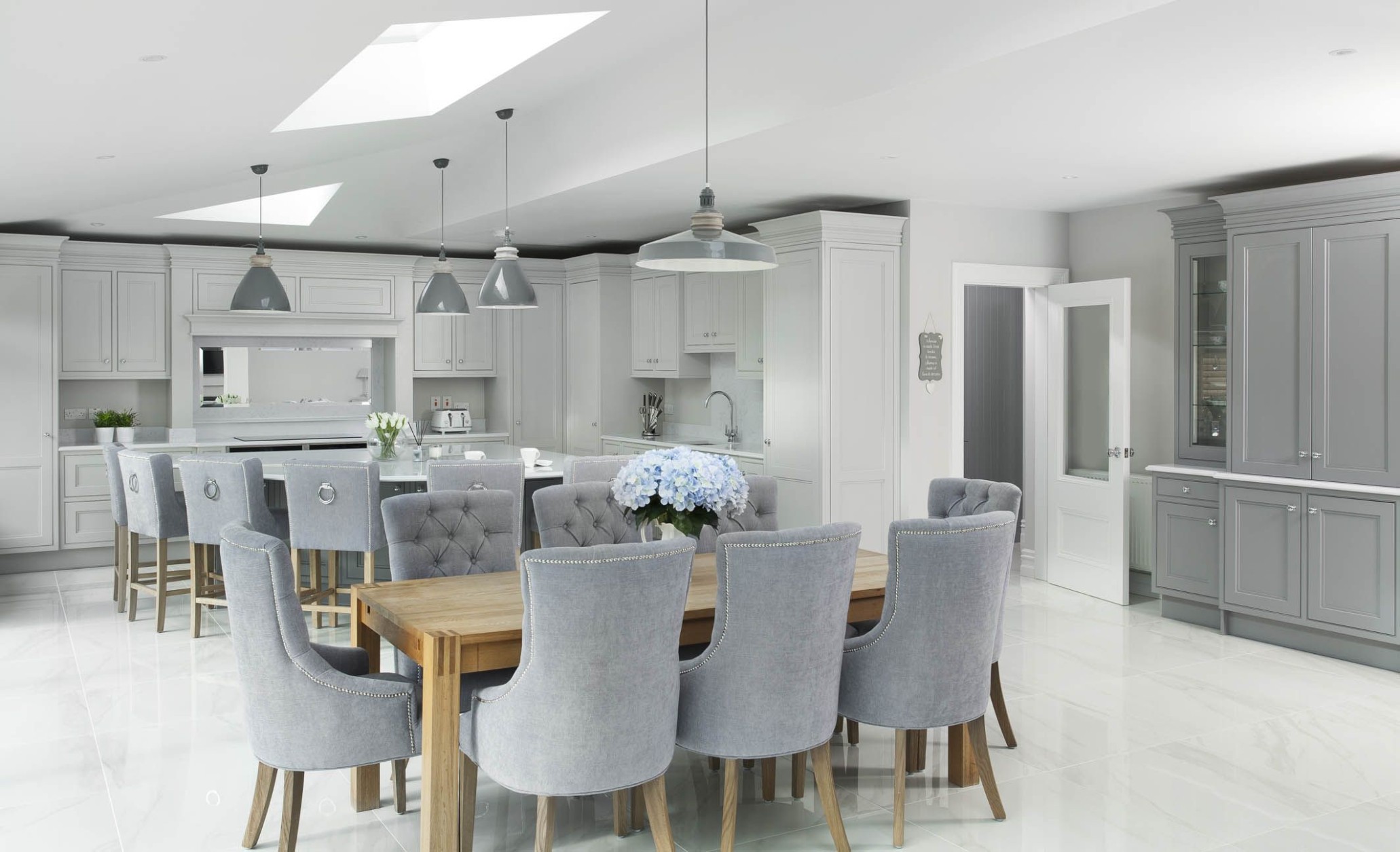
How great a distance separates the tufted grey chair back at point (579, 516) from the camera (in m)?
3.95

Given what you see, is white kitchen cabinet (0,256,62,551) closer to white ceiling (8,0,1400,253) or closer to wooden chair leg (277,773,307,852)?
white ceiling (8,0,1400,253)

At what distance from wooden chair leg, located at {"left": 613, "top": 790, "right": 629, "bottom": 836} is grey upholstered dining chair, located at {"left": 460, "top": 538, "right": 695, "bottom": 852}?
0.48 metres

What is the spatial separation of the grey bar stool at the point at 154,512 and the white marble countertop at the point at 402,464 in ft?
0.51

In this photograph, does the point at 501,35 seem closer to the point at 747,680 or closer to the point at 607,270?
the point at 747,680

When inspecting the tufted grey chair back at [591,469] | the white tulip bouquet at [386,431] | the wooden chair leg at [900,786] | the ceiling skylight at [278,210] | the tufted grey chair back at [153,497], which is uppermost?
the ceiling skylight at [278,210]

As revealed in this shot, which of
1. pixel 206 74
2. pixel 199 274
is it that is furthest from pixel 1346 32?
pixel 199 274

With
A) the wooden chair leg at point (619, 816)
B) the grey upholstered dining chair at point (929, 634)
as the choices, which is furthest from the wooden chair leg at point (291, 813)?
the grey upholstered dining chair at point (929, 634)

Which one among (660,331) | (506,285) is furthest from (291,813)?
(660,331)

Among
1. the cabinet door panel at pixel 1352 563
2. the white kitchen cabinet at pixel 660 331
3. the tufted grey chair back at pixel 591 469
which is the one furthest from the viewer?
the white kitchen cabinet at pixel 660 331

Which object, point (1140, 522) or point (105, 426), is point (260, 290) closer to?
point (105, 426)

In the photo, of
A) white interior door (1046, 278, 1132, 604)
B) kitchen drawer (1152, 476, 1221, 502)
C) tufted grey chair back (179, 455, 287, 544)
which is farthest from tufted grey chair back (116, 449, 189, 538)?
kitchen drawer (1152, 476, 1221, 502)

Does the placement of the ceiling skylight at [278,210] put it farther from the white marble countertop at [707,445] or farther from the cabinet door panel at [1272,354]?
the cabinet door panel at [1272,354]

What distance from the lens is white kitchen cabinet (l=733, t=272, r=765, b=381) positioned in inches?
281

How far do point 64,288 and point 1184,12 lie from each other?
7.51 metres
